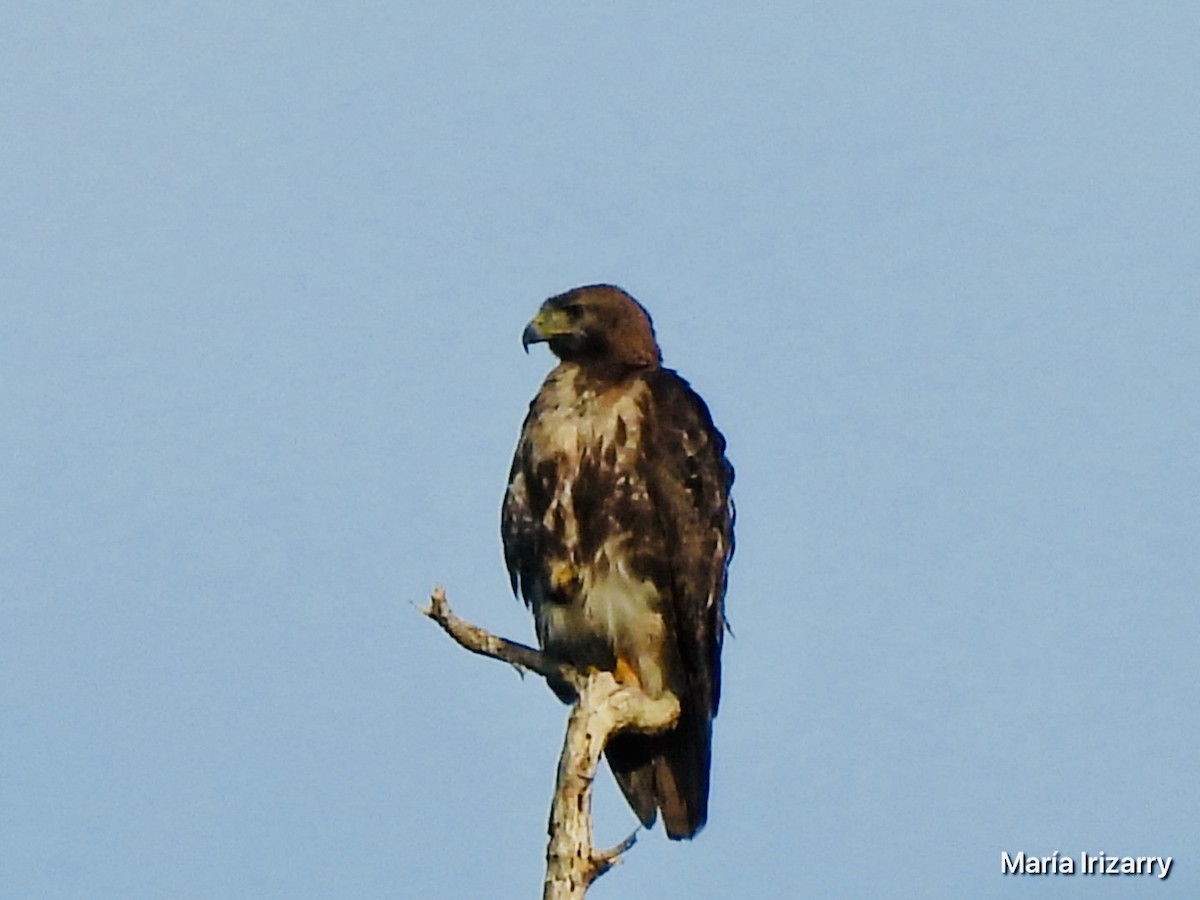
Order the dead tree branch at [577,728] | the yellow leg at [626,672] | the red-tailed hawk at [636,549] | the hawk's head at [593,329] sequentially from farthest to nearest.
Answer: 1. the hawk's head at [593,329]
2. the yellow leg at [626,672]
3. the red-tailed hawk at [636,549]
4. the dead tree branch at [577,728]

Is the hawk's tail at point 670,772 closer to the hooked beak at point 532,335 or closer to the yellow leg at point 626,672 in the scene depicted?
the yellow leg at point 626,672

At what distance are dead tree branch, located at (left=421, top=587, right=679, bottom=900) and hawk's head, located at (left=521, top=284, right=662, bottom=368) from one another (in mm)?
1408

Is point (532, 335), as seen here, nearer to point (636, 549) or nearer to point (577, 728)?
point (636, 549)

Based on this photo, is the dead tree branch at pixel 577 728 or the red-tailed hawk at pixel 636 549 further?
the red-tailed hawk at pixel 636 549

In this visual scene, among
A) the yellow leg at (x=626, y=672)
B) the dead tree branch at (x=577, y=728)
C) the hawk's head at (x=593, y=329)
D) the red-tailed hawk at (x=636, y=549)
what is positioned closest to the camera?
the dead tree branch at (x=577, y=728)

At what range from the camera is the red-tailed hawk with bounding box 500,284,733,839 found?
8.48 m

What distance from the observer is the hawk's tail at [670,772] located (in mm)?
8531

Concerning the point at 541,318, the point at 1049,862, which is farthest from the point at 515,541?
the point at 1049,862

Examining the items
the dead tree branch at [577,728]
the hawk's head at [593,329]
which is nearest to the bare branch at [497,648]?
the dead tree branch at [577,728]

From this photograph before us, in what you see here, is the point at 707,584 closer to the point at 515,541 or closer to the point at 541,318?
the point at 515,541

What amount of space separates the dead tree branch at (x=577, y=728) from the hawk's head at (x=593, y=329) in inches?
55.5

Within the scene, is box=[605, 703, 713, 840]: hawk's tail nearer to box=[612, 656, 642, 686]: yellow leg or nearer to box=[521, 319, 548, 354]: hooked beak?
box=[612, 656, 642, 686]: yellow leg

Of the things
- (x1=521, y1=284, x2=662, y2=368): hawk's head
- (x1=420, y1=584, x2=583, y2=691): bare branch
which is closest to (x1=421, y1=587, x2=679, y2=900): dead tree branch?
(x1=420, y1=584, x2=583, y2=691): bare branch

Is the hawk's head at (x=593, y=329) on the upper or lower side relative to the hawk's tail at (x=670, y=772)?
upper
